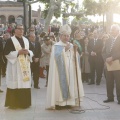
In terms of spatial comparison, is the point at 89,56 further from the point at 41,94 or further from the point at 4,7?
the point at 4,7

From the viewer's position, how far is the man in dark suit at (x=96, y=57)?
13.1 meters

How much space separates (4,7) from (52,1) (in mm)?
65381

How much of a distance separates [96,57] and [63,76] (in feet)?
15.3

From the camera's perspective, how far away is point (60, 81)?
878cm

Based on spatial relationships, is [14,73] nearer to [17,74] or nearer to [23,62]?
[17,74]

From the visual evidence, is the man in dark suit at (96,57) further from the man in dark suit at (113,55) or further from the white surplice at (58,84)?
the white surplice at (58,84)

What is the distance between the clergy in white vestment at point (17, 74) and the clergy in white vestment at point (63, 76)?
2.02 ft

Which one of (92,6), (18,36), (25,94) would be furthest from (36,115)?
(92,6)

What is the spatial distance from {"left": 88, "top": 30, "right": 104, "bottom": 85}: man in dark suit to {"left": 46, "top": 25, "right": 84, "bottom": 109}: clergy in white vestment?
167 inches

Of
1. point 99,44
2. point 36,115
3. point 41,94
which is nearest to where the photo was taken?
point 36,115

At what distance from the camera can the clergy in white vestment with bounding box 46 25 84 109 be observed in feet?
28.7

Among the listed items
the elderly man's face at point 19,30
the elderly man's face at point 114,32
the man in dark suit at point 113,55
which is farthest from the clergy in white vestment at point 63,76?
the elderly man's face at point 114,32

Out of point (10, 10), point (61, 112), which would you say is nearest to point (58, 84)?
point (61, 112)

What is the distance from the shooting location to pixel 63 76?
8812 millimetres
